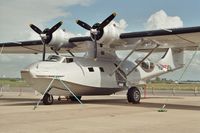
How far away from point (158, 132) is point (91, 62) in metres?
13.1

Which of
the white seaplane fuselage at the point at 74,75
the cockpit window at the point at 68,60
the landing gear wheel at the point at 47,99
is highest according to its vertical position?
the cockpit window at the point at 68,60

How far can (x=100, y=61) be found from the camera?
→ 22.7 metres

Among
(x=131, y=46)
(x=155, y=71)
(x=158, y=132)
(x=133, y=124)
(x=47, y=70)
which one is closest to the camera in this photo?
(x=158, y=132)

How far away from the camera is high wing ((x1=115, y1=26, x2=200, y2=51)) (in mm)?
17969

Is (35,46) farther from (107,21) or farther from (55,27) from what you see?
(107,21)

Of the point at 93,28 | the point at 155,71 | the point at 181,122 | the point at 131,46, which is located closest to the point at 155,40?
the point at 131,46

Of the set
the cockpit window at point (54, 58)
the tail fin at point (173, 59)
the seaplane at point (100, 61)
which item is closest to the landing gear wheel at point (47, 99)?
the seaplane at point (100, 61)

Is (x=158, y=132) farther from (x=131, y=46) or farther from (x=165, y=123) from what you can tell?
(x=131, y=46)

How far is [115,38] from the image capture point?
67.2 feet

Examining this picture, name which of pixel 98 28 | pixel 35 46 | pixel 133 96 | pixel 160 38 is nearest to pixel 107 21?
pixel 98 28

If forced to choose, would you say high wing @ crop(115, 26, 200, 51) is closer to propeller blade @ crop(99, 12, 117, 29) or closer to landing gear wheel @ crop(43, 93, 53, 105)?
propeller blade @ crop(99, 12, 117, 29)

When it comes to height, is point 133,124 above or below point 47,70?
below

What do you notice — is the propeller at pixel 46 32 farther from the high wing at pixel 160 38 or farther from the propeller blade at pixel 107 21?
the high wing at pixel 160 38

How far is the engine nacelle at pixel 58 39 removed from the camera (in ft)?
74.4
